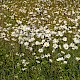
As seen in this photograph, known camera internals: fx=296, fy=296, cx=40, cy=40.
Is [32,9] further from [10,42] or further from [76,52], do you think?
[76,52]

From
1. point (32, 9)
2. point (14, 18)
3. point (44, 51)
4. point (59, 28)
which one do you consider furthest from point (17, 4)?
point (44, 51)

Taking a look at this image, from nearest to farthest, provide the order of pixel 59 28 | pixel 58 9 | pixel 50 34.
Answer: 1. pixel 50 34
2. pixel 59 28
3. pixel 58 9

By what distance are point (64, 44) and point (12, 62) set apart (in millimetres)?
1122

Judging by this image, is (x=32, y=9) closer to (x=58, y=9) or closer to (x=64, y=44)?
(x=58, y=9)

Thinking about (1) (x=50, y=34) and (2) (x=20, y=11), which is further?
(2) (x=20, y=11)

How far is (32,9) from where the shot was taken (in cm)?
1009

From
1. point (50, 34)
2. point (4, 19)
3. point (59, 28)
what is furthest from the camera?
point (4, 19)

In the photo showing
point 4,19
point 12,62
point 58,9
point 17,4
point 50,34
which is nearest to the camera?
point 12,62

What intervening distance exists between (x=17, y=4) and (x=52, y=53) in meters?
5.38

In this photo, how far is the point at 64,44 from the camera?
6.08 m

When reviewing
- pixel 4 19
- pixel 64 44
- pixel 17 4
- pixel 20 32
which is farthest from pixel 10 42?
pixel 17 4

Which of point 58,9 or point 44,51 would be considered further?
point 58,9

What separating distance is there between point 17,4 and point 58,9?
1.96 m

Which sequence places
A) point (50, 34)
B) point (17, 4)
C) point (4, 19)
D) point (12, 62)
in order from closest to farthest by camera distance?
point (12, 62) → point (50, 34) → point (4, 19) → point (17, 4)
